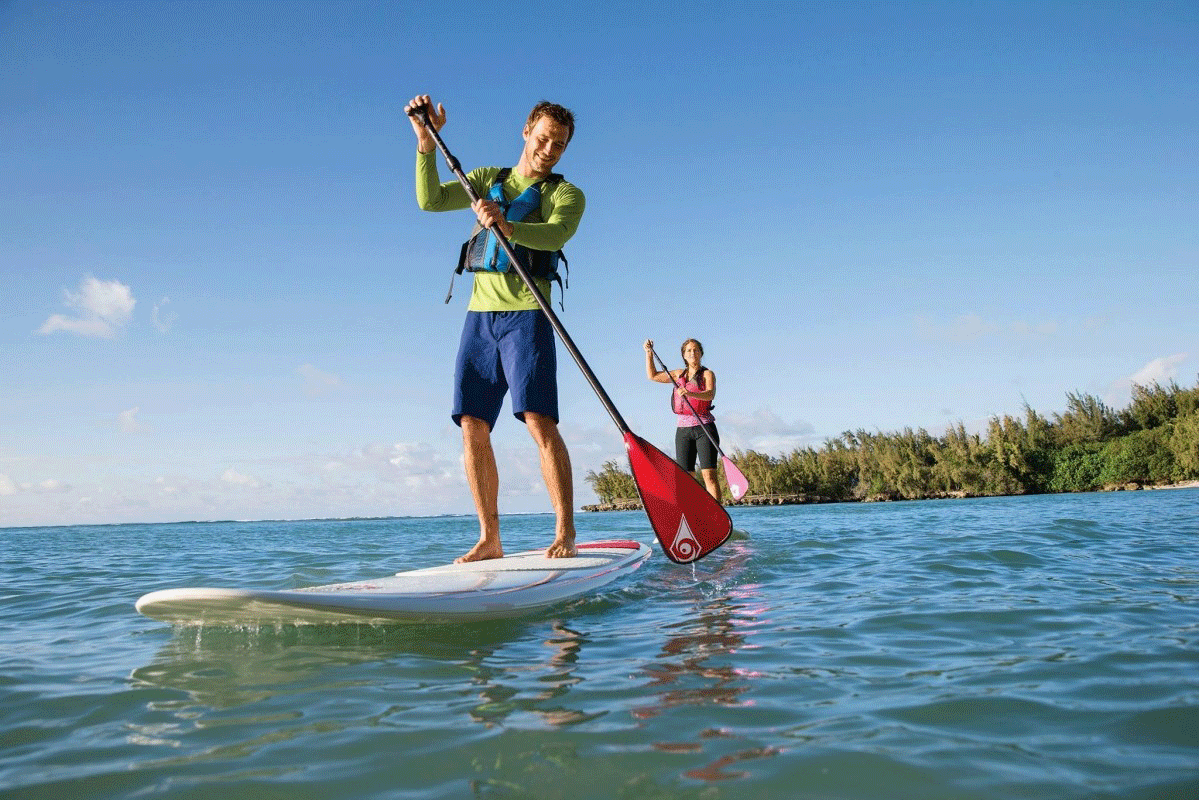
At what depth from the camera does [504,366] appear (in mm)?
4742

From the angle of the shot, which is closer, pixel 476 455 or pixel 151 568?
pixel 476 455

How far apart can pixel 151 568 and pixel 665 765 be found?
7.23 m

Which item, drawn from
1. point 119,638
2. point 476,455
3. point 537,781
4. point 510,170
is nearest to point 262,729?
point 537,781

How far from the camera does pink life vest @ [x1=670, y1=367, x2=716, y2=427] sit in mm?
8656

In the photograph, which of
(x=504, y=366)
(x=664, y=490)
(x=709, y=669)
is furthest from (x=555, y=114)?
(x=709, y=669)

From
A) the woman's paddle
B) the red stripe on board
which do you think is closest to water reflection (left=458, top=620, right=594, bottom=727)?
the red stripe on board

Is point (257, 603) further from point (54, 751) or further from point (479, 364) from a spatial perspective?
point (479, 364)

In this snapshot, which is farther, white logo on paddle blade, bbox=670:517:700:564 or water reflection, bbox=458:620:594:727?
white logo on paddle blade, bbox=670:517:700:564

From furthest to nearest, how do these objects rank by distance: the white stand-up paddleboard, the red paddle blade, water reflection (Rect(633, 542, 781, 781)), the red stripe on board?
the red stripe on board
the red paddle blade
the white stand-up paddleboard
water reflection (Rect(633, 542, 781, 781))

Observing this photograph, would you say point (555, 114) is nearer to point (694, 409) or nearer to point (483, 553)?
point (483, 553)

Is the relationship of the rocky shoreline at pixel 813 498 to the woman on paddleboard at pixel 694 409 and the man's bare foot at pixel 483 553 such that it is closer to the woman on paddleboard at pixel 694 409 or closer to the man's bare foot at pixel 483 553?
the woman on paddleboard at pixel 694 409

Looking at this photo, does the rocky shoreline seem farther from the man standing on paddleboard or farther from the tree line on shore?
the man standing on paddleboard

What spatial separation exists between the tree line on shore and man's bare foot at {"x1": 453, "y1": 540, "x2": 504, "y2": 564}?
3375 cm

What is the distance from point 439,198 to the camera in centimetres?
466
